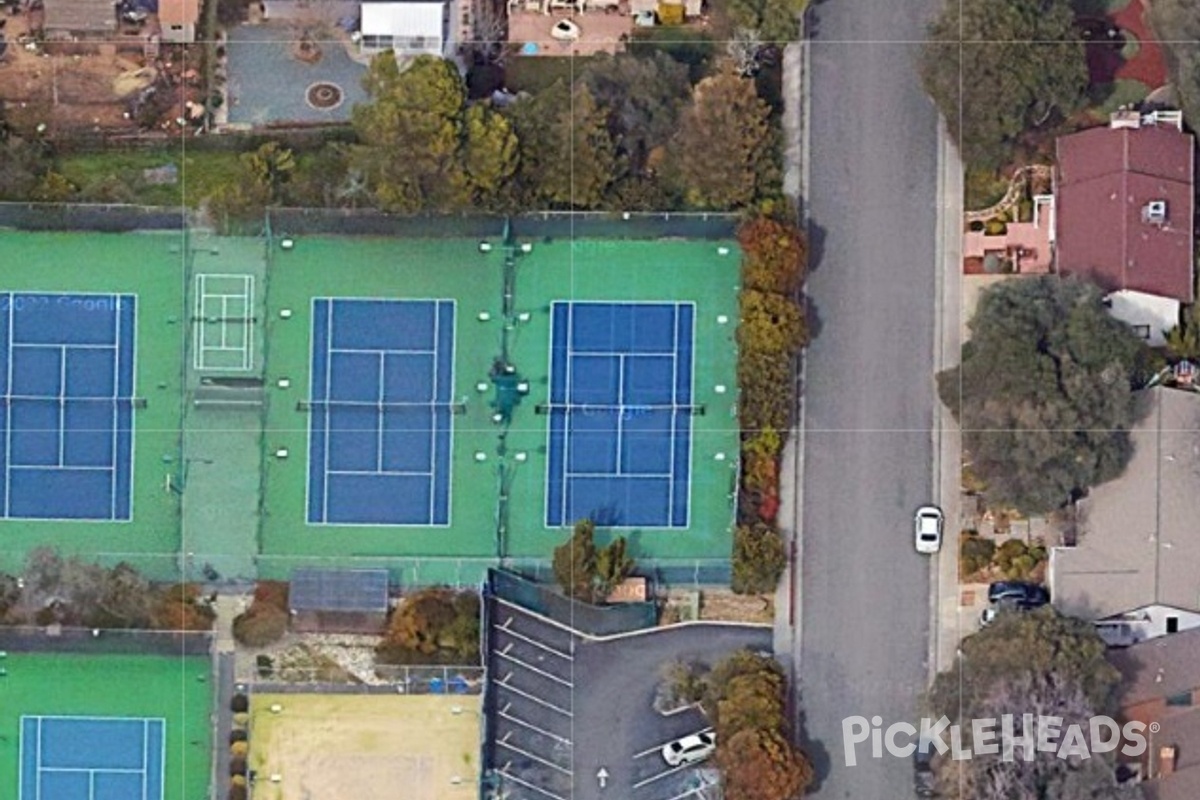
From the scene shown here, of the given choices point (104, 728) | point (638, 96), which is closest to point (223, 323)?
point (104, 728)

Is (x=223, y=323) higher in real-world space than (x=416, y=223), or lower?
lower

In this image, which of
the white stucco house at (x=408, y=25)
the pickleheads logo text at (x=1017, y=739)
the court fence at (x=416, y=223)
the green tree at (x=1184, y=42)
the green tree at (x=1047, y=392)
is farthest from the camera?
the white stucco house at (x=408, y=25)

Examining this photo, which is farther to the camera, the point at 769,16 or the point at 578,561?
the point at 769,16

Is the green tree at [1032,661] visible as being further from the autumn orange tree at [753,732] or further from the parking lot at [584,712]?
the parking lot at [584,712]

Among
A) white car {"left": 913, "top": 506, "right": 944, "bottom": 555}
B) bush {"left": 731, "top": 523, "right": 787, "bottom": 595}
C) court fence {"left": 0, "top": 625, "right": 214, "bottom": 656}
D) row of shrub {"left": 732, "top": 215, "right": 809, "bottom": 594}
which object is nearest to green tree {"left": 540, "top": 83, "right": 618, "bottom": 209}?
row of shrub {"left": 732, "top": 215, "right": 809, "bottom": 594}

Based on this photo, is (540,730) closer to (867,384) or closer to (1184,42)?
(867,384)

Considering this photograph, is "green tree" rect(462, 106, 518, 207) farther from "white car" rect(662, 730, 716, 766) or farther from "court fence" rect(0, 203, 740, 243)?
"white car" rect(662, 730, 716, 766)

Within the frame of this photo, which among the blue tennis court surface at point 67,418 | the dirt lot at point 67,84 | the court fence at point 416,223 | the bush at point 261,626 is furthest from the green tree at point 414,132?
the bush at point 261,626
